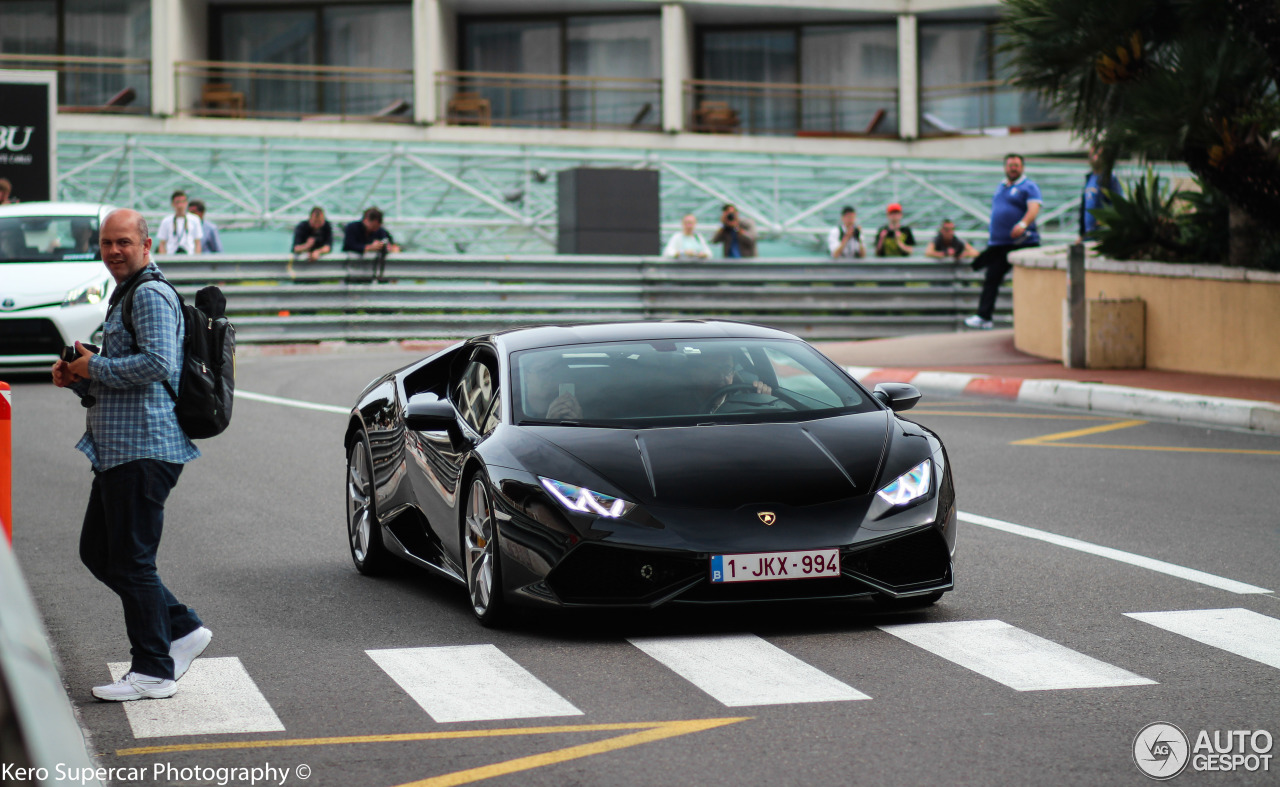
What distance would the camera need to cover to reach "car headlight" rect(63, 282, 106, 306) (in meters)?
18.2

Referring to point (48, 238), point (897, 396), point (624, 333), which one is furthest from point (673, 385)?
point (48, 238)

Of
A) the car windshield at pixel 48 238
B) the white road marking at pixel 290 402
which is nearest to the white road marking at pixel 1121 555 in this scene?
the white road marking at pixel 290 402

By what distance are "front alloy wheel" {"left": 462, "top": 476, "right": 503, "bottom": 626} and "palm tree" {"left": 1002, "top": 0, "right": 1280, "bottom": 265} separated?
9650 mm

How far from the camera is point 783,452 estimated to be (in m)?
6.89

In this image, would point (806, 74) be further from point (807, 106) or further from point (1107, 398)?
point (1107, 398)

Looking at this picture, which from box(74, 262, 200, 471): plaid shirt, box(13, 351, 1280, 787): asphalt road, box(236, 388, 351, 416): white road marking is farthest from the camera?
box(236, 388, 351, 416): white road marking

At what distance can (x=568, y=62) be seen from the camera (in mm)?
42688

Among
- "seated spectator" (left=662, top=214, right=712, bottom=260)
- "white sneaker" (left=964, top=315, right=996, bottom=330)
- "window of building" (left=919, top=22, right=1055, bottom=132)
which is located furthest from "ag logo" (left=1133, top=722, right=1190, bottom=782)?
"window of building" (left=919, top=22, right=1055, bottom=132)

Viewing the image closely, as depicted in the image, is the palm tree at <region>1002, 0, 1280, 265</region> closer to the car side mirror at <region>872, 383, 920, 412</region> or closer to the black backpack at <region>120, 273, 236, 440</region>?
the car side mirror at <region>872, 383, 920, 412</region>

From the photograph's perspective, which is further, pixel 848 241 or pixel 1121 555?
pixel 848 241

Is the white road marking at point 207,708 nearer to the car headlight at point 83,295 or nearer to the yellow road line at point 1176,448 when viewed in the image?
the yellow road line at point 1176,448

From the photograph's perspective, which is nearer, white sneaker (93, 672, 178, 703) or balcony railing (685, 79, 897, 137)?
white sneaker (93, 672, 178, 703)

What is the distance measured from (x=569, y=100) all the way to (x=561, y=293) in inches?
739

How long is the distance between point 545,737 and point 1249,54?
12.0 meters
